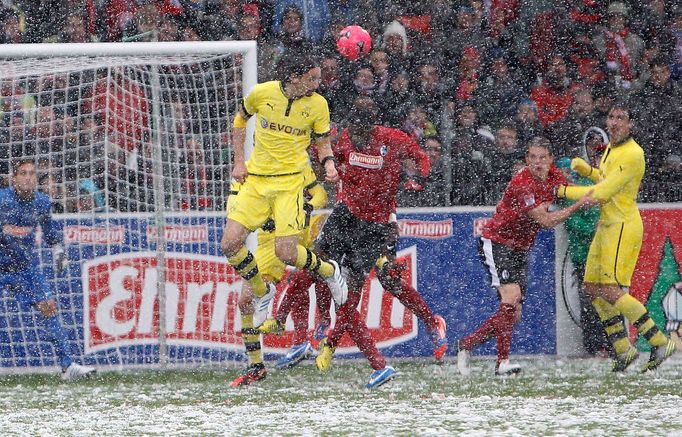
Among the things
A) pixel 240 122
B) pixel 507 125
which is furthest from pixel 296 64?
pixel 507 125

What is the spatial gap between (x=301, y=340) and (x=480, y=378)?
1.55 meters

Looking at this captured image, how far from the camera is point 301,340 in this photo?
1069 cm

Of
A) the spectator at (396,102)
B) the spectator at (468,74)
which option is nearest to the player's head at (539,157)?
the spectator at (396,102)

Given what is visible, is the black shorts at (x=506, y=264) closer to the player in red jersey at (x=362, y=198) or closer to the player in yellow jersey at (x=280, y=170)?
the player in red jersey at (x=362, y=198)

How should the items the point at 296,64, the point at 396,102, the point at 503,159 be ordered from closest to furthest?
the point at 296,64 < the point at 503,159 < the point at 396,102

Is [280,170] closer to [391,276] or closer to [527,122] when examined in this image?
[391,276]

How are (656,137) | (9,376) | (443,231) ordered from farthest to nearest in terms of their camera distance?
1. (656,137)
2. (443,231)
3. (9,376)

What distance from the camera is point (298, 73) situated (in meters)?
9.15

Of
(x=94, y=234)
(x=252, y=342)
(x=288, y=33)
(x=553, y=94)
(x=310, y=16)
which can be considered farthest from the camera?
(x=310, y=16)

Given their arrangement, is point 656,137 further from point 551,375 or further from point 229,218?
point 229,218

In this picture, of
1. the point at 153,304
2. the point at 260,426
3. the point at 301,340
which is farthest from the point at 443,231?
the point at 260,426

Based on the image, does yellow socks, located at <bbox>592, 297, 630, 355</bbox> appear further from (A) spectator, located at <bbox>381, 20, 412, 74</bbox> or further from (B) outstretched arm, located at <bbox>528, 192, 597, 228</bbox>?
(A) spectator, located at <bbox>381, 20, 412, 74</bbox>

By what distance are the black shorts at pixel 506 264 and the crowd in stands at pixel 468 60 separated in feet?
5.74

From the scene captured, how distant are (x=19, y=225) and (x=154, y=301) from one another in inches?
52.9
